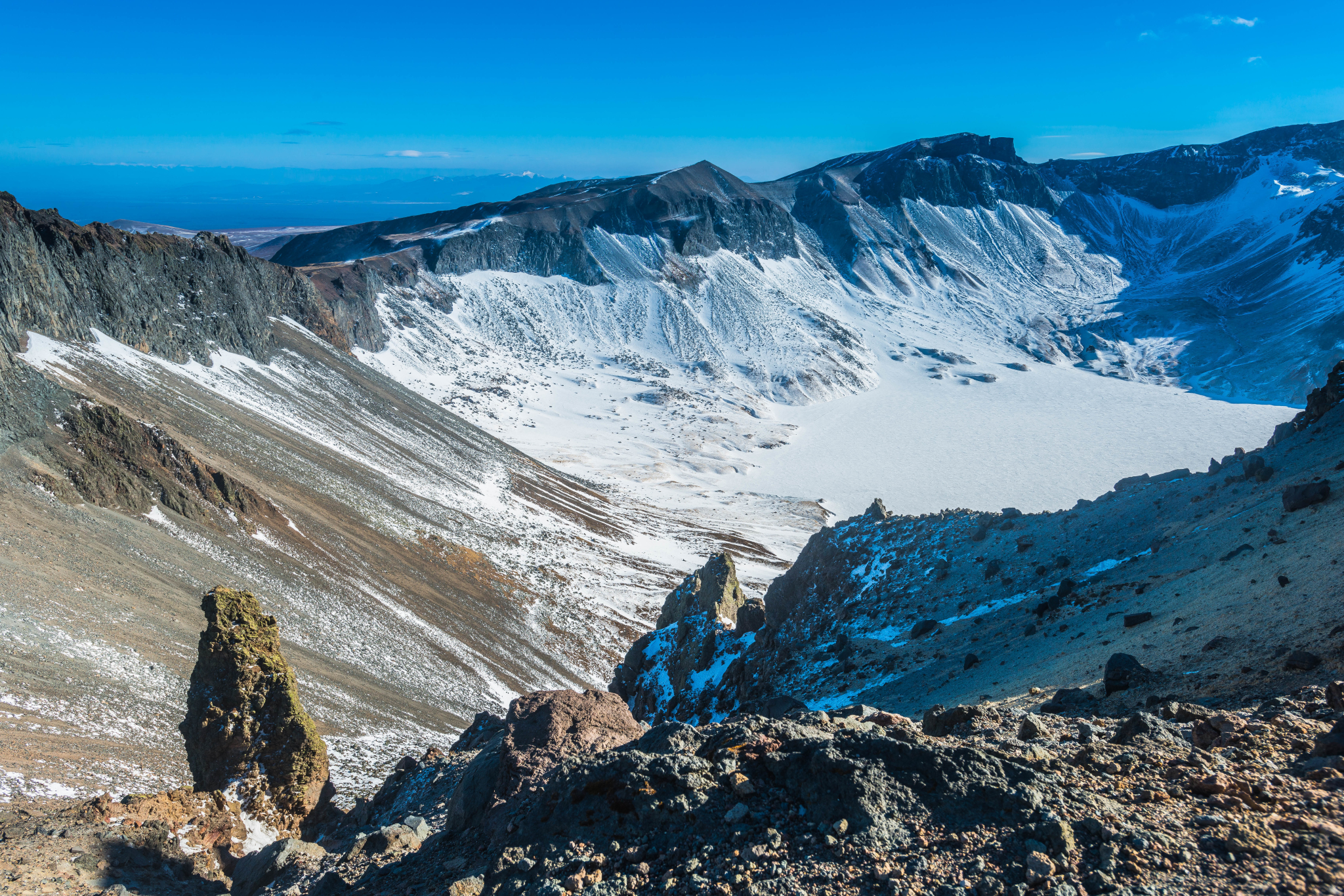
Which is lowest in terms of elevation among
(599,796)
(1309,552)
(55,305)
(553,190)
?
(599,796)

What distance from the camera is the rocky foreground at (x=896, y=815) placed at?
684cm

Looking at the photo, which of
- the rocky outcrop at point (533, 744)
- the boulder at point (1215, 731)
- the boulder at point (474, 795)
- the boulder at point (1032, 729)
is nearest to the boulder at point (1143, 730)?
the boulder at point (1215, 731)

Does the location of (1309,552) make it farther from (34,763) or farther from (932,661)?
(34,763)

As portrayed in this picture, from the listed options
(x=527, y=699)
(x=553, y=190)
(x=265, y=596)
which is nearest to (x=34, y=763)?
(x=527, y=699)

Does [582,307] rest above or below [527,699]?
above

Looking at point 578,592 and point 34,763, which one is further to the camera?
point 578,592

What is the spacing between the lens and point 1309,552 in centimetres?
1588

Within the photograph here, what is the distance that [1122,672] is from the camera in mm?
13719

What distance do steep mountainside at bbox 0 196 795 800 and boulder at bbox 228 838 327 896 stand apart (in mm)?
10304

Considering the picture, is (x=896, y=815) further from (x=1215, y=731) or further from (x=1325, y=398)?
(x=1325, y=398)

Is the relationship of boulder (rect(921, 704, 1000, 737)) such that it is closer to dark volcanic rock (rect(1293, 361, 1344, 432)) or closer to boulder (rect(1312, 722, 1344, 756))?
boulder (rect(1312, 722, 1344, 756))

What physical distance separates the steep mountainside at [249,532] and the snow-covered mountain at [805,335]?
26.2 meters

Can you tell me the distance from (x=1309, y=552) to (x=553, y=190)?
198693mm

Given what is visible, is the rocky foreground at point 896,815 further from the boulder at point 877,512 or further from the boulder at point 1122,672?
the boulder at point 877,512
